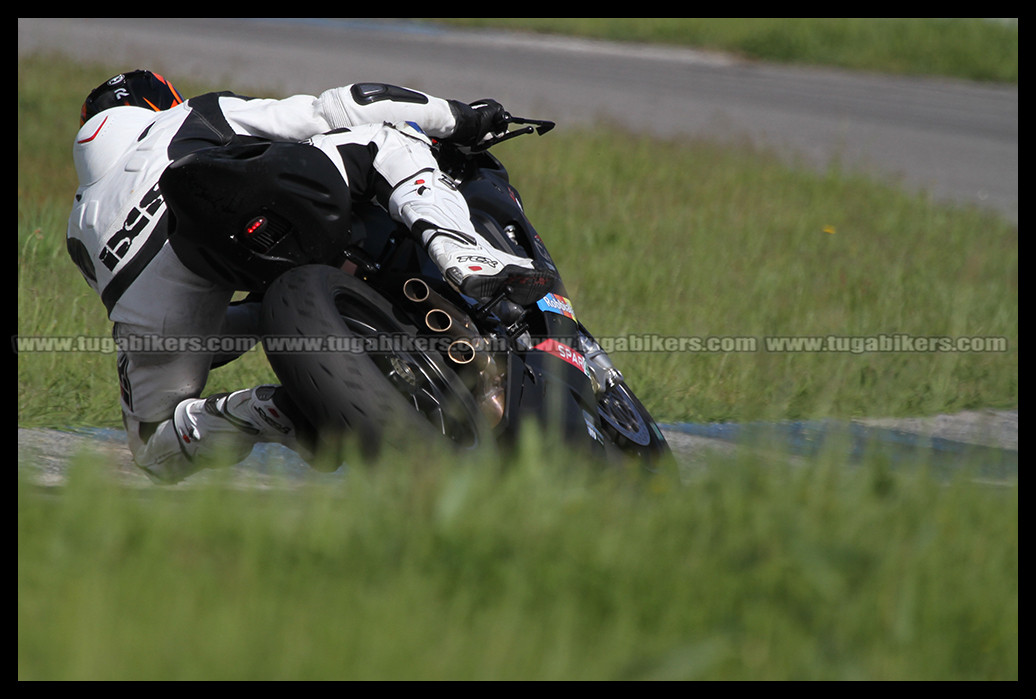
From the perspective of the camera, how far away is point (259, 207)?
272 cm

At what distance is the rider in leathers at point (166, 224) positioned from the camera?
2904mm

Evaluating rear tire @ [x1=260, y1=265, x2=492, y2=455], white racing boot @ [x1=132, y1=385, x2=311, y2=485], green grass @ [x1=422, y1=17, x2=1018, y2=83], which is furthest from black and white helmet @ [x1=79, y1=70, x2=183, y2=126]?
green grass @ [x1=422, y1=17, x2=1018, y2=83]

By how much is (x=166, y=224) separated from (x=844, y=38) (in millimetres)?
16543

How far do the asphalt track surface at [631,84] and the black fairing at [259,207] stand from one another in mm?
8406


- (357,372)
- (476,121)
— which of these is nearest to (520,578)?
(357,372)

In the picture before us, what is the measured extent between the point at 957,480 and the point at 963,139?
12032mm

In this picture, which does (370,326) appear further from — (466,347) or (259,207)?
(259,207)

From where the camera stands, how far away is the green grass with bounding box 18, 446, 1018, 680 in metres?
1.61

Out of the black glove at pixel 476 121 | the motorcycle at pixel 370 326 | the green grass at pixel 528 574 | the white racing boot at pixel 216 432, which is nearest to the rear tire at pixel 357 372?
the motorcycle at pixel 370 326

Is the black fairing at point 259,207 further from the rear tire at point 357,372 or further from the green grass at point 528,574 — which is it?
the green grass at point 528,574

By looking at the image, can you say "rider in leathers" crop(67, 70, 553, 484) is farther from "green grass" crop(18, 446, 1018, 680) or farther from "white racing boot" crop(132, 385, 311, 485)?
"green grass" crop(18, 446, 1018, 680)

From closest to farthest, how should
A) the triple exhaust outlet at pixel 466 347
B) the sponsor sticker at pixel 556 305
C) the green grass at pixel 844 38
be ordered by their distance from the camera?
the triple exhaust outlet at pixel 466 347 → the sponsor sticker at pixel 556 305 → the green grass at pixel 844 38
